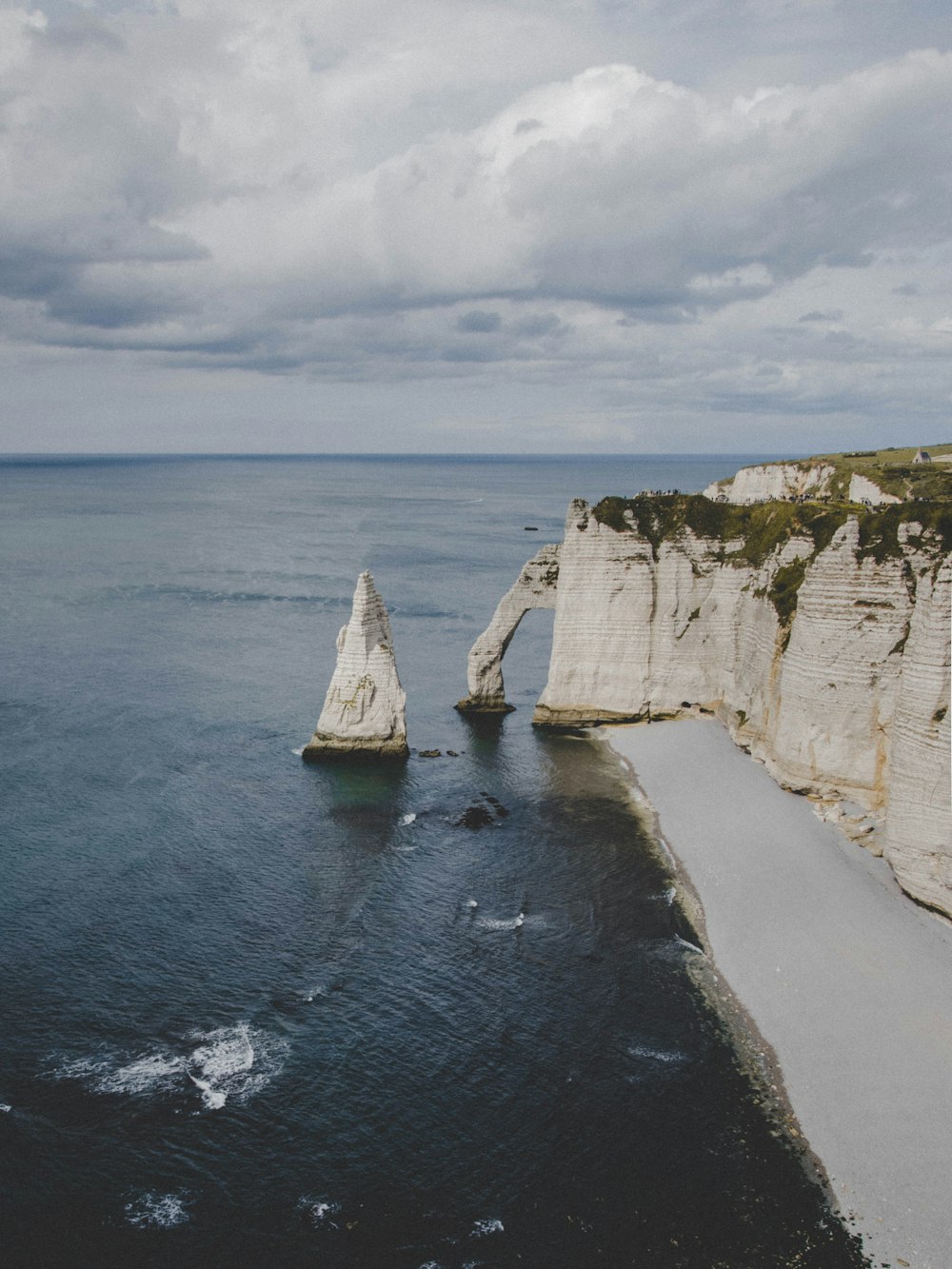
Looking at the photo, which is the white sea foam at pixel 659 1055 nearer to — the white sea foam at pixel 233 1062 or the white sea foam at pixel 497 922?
the white sea foam at pixel 497 922

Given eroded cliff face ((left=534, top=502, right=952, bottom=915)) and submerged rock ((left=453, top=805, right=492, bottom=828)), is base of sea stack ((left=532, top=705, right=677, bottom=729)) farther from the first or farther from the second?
submerged rock ((left=453, top=805, right=492, bottom=828))

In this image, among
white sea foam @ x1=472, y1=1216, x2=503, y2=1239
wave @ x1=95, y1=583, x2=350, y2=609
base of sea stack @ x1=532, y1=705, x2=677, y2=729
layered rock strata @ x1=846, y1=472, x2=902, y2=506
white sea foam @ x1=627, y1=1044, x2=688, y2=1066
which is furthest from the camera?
wave @ x1=95, y1=583, x2=350, y2=609

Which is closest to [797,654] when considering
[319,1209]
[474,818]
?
[474,818]

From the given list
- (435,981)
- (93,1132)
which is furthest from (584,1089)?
(93,1132)

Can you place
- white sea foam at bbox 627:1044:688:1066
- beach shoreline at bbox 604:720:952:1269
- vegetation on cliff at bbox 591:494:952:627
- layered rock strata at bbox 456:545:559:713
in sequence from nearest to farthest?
beach shoreline at bbox 604:720:952:1269 → white sea foam at bbox 627:1044:688:1066 → vegetation on cliff at bbox 591:494:952:627 → layered rock strata at bbox 456:545:559:713

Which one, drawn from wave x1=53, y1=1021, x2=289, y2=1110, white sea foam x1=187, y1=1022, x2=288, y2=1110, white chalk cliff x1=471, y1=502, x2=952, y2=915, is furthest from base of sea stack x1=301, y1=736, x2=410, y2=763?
wave x1=53, y1=1021, x2=289, y2=1110

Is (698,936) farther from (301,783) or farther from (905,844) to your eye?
(301,783)

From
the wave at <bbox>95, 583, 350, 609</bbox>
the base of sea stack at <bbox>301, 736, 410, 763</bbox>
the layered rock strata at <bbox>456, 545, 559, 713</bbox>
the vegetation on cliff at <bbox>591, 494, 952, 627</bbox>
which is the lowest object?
the base of sea stack at <bbox>301, 736, 410, 763</bbox>
